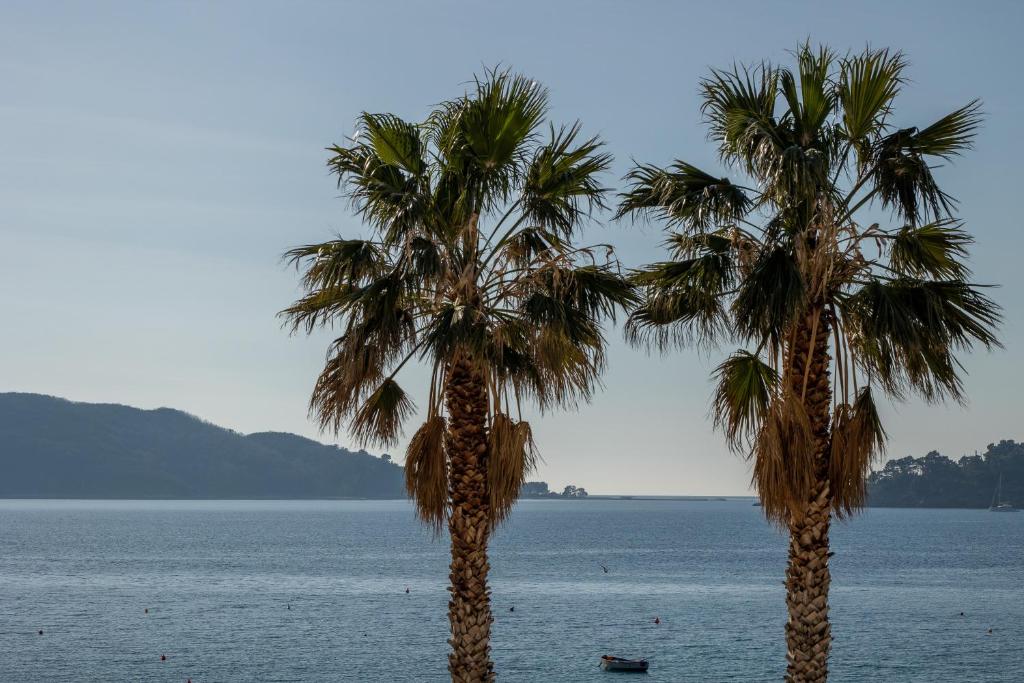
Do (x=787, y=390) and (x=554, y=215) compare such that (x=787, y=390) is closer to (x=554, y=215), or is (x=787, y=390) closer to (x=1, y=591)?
(x=554, y=215)

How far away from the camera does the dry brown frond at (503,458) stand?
17922 mm

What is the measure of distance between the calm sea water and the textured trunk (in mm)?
46447

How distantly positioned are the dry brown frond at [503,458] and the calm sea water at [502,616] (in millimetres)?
45788

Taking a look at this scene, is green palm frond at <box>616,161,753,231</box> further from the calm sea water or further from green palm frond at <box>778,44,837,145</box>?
the calm sea water

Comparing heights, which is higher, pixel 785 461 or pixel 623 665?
pixel 785 461

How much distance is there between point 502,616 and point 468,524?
71.6 meters

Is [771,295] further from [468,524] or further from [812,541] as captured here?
[468,524]

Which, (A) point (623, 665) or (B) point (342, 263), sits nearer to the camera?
(B) point (342, 263)

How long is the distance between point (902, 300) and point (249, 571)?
123859 mm

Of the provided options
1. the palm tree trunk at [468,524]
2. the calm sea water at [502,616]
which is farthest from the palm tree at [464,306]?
the calm sea water at [502,616]

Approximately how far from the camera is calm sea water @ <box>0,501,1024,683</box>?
65.4 metres

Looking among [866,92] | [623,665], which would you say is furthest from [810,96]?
[623,665]

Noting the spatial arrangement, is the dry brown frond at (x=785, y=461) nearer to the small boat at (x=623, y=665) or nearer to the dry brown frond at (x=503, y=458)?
the dry brown frond at (x=503, y=458)

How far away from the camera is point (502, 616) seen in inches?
3418
